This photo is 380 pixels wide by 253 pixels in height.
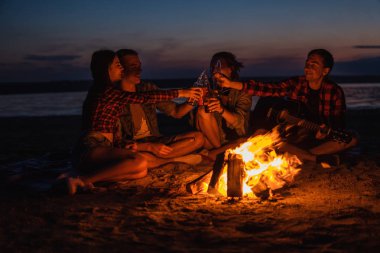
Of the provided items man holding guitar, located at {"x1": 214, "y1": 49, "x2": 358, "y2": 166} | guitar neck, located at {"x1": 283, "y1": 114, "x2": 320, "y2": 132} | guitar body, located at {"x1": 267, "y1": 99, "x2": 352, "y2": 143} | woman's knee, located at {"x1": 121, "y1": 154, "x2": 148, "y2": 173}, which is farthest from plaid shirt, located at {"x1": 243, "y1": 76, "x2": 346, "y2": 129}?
woman's knee, located at {"x1": 121, "y1": 154, "x2": 148, "y2": 173}

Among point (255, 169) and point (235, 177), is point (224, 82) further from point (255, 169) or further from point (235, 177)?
point (235, 177)

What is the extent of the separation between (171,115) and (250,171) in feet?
6.21

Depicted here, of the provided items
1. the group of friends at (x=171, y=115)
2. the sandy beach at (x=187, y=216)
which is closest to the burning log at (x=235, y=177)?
the sandy beach at (x=187, y=216)

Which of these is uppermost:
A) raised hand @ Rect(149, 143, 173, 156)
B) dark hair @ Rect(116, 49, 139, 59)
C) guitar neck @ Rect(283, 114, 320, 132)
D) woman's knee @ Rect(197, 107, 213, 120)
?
dark hair @ Rect(116, 49, 139, 59)

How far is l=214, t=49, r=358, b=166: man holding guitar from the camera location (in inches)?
248

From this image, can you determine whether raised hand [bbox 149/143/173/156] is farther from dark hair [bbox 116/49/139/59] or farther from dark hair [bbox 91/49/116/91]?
dark hair [bbox 116/49/139/59]

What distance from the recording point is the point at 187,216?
4.16m

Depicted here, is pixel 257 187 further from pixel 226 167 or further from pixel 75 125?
pixel 75 125

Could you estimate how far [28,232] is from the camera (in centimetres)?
378

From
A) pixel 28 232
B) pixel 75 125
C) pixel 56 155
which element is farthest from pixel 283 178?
pixel 75 125

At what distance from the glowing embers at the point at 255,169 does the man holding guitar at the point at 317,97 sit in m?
1.09

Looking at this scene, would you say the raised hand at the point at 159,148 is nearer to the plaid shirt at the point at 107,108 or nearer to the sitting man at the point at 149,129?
the sitting man at the point at 149,129

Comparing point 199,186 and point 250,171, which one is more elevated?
point 250,171

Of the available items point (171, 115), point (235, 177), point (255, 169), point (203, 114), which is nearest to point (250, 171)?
point (255, 169)
